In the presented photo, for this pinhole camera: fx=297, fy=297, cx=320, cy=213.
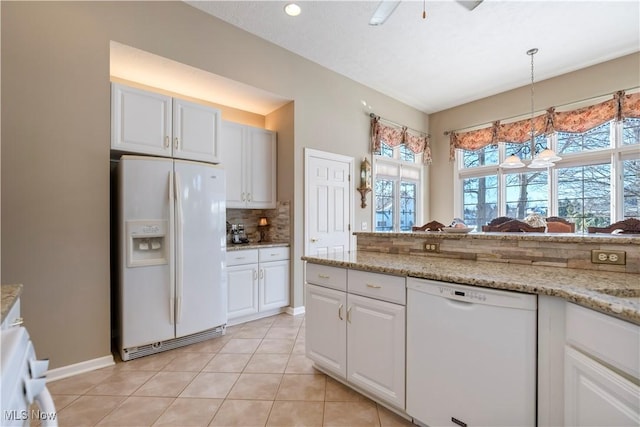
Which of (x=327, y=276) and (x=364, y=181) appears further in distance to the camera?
(x=364, y=181)

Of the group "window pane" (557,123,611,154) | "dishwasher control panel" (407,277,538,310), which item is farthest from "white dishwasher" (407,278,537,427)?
"window pane" (557,123,611,154)

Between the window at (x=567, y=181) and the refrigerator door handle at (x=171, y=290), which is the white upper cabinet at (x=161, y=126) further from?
the window at (x=567, y=181)

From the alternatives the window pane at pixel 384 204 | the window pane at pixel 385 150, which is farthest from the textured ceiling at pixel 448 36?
the window pane at pixel 384 204

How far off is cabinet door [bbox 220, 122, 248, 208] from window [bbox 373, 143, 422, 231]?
223cm

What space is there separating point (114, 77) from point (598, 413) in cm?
426

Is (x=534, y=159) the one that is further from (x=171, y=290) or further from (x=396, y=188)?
(x=171, y=290)

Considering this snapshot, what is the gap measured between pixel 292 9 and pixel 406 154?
3376mm

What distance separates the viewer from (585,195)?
420 cm

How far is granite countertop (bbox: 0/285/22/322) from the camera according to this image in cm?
104

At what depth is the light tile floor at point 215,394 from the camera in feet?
5.73

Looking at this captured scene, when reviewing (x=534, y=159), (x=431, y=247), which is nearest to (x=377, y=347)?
(x=431, y=247)

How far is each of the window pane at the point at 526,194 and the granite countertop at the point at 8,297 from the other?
18.9 ft

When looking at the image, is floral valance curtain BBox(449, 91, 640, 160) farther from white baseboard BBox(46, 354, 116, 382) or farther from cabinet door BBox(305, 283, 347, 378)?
white baseboard BBox(46, 354, 116, 382)

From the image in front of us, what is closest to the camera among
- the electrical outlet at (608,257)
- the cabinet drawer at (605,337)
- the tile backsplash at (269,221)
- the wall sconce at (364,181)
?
the cabinet drawer at (605,337)
